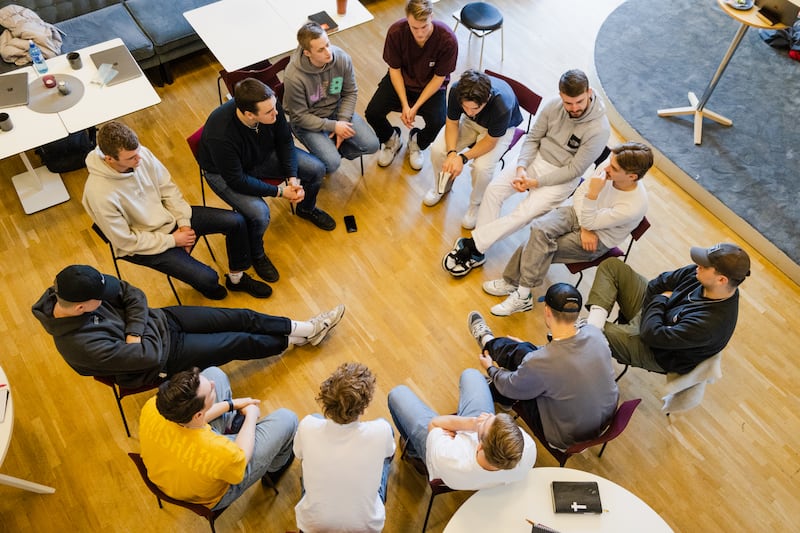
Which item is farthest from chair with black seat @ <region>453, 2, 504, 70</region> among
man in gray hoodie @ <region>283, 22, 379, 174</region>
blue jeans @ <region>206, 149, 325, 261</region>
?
blue jeans @ <region>206, 149, 325, 261</region>

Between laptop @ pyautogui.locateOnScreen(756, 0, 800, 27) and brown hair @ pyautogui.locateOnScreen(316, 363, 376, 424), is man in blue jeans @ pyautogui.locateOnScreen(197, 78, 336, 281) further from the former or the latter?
laptop @ pyautogui.locateOnScreen(756, 0, 800, 27)

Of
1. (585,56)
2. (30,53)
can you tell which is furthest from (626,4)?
(30,53)

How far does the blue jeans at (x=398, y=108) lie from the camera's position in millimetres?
4883

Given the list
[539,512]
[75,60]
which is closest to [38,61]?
[75,60]

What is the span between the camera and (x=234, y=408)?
127 inches

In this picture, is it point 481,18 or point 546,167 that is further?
point 481,18

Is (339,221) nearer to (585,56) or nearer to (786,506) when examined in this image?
(585,56)

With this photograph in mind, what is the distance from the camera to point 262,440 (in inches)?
124

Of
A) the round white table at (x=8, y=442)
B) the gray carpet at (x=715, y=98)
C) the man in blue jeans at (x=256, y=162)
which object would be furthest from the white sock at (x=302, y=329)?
the gray carpet at (x=715, y=98)

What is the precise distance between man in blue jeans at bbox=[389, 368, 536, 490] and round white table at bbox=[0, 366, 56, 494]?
73.4 inches

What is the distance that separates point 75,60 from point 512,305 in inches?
139

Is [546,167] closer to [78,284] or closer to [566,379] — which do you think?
[566,379]

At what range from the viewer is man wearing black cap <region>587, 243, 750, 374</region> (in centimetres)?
313

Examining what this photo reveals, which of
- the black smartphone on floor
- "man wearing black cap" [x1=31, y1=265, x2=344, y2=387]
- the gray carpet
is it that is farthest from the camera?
the gray carpet
